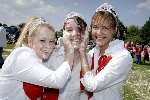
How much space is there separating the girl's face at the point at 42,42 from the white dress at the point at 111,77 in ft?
1.64

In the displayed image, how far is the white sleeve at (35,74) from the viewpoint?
421cm

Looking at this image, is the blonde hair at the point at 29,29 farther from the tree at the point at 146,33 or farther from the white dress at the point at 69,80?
the tree at the point at 146,33

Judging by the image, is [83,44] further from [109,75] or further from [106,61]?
[109,75]

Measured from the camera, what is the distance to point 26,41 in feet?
14.6

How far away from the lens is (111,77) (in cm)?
458

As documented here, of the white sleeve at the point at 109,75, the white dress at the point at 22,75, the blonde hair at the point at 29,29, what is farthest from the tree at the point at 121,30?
the white dress at the point at 22,75

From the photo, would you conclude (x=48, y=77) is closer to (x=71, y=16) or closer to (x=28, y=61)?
(x=28, y=61)

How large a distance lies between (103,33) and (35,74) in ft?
3.16

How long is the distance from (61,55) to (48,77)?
1.88ft

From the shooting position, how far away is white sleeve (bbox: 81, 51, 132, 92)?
451 cm

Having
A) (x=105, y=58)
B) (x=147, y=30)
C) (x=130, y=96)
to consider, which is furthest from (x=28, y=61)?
(x=147, y=30)

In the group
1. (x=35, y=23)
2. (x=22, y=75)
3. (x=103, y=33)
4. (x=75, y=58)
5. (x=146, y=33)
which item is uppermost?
(x=35, y=23)

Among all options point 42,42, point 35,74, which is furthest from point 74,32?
point 35,74

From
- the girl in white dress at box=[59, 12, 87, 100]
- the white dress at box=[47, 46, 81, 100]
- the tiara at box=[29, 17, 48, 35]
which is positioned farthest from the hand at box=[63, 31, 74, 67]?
the tiara at box=[29, 17, 48, 35]
